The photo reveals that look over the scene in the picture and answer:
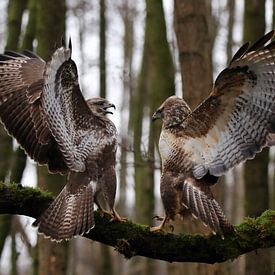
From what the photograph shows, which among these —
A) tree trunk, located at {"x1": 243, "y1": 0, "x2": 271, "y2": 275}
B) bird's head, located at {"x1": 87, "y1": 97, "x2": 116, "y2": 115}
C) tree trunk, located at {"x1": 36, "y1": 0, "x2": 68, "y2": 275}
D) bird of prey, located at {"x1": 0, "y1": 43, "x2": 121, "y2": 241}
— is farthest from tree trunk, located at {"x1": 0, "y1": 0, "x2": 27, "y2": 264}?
bird of prey, located at {"x1": 0, "y1": 43, "x2": 121, "y2": 241}

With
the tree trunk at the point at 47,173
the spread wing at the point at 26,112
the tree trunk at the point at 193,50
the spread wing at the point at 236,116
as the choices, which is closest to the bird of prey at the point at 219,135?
the spread wing at the point at 236,116

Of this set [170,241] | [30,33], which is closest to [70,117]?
[170,241]

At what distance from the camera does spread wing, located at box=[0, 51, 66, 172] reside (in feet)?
23.4

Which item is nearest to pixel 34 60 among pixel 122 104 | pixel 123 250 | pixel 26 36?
pixel 123 250

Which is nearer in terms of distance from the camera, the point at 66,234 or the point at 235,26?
the point at 66,234

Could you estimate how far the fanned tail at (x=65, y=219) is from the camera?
621 centimetres

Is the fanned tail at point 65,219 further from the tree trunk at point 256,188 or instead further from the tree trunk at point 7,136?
the tree trunk at point 7,136

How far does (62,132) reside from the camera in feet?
22.4

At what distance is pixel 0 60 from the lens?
773cm

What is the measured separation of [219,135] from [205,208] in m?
0.81

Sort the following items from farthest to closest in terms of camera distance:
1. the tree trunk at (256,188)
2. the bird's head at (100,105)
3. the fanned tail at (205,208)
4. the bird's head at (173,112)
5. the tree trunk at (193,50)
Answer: the tree trunk at (256,188)
the tree trunk at (193,50)
the bird's head at (100,105)
the bird's head at (173,112)
the fanned tail at (205,208)

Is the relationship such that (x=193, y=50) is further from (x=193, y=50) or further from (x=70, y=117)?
(x=70, y=117)

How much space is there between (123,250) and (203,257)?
70 centimetres

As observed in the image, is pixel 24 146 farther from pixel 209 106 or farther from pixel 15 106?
pixel 209 106
